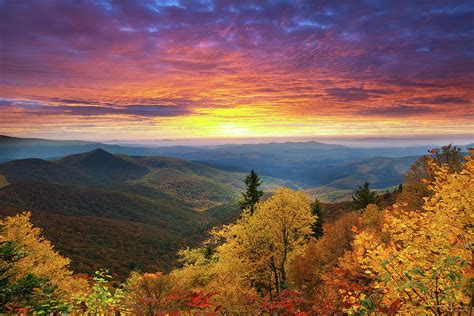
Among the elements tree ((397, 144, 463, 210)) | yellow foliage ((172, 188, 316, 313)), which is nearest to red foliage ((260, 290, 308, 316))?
yellow foliage ((172, 188, 316, 313))

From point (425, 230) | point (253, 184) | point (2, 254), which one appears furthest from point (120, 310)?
point (253, 184)

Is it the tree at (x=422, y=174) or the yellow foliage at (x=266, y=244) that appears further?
the tree at (x=422, y=174)

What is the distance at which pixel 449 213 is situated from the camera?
9.98 metres

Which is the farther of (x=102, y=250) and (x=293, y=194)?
(x=102, y=250)

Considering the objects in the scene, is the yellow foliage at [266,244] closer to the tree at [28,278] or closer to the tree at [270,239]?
the tree at [270,239]

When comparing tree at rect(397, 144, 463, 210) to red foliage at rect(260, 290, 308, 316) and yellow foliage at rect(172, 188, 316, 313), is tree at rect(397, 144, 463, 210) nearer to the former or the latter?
yellow foliage at rect(172, 188, 316, 313)

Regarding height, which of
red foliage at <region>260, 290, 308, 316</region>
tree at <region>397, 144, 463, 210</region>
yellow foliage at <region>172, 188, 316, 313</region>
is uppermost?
tree at <region>397, 144, 463, 210</region>

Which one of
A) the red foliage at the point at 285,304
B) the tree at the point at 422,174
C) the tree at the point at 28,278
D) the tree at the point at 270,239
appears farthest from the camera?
the tree at the point at 422,174

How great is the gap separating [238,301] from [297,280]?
510 inches

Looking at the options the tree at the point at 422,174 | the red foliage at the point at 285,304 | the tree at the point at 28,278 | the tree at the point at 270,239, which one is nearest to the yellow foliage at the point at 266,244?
the tree at the point at 270,239

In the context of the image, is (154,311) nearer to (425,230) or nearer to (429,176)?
(425,230)

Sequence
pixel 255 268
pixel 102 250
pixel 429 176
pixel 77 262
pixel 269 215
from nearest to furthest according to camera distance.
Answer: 1. pixel 255 268
2. pixel 269 215
3. pixel 429 176
4. pixel 77 262
5. pixel 102 250

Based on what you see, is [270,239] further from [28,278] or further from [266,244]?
[28,278]

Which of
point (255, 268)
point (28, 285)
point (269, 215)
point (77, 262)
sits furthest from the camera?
point (77, 262)
